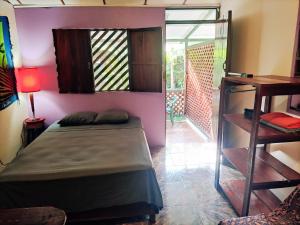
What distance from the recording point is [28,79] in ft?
9.70

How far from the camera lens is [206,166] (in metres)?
2.86

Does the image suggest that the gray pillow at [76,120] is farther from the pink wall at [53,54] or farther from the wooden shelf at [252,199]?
the wooden shelf at [252,199]

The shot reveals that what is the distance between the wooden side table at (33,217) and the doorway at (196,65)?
2.48 meters

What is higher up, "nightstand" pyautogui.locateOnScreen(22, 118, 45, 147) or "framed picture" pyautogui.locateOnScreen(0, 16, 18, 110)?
"framed picture" pyautogui.locateOnScreen(0, 16, 18, 110)

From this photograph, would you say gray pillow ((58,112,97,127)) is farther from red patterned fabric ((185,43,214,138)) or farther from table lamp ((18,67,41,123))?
red patterned fabric ((185,43,214,138))

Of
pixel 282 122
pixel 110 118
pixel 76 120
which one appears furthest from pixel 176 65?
pixel 282 122

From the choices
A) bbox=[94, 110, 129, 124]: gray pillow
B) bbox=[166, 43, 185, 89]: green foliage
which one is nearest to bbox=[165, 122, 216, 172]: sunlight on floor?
bbox=[94, 110, 129, 124]: gray pillow

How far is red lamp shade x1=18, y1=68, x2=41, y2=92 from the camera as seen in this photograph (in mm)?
2934

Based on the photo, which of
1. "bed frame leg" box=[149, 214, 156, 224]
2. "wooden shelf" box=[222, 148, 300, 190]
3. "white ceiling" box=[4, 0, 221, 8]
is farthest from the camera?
"white ceiling" box=[4, 0, 221, 8]

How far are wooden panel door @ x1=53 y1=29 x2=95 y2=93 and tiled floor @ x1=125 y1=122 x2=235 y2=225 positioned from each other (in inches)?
58.6

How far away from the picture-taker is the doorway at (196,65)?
119 inches

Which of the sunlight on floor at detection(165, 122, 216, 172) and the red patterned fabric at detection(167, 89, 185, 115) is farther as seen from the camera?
the red patterned fabric at detection(167, 89, 185, 115)

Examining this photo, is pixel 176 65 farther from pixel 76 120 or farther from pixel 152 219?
pixel 152 219

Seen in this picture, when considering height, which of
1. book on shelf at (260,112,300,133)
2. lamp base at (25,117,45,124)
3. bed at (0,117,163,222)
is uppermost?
book on shelf at (260,112,300,133)
